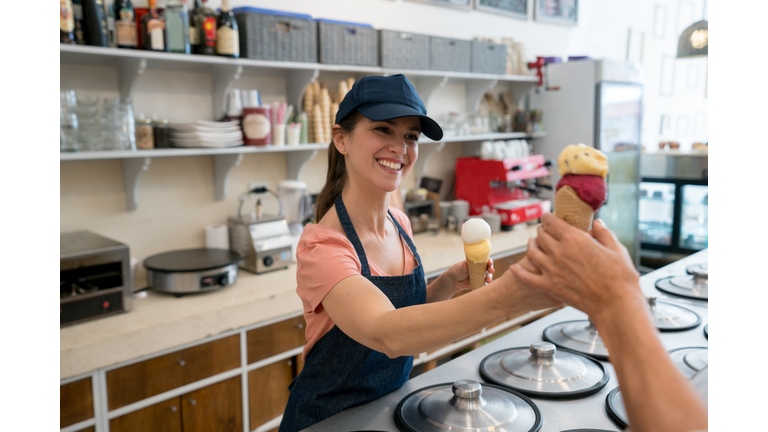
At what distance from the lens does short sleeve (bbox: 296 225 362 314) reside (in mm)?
1229

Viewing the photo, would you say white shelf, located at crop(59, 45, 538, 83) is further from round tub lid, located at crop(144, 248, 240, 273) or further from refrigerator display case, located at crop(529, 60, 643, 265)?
refrigerator display case, located at crop(529, 60, 643, 265)

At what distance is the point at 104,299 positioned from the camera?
2203mm

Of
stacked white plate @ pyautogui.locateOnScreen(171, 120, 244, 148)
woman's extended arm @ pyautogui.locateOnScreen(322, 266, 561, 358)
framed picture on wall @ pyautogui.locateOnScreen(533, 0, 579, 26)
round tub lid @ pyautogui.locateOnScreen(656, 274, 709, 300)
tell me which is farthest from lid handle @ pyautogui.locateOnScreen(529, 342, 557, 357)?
framed picture on wall @ pyautogui.locateOnScreen(533, 0, 579, 26)

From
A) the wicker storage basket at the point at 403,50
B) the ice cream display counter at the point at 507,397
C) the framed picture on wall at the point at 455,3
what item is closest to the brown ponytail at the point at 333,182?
the ice cream display counter at the point at 507,397

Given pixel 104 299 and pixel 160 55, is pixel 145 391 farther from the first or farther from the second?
pixel 160 55

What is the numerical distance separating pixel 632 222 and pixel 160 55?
4357 millimetres

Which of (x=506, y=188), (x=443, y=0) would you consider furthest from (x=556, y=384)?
(x=443, y=0)

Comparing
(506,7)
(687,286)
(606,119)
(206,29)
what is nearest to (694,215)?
(606,119)

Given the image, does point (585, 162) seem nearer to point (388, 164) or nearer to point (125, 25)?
point (388, 164)

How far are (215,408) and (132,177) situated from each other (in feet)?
3.98

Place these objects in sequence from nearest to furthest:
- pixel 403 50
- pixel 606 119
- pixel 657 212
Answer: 1. pixel 403 50
2. pixel 606 119
3. pixel 657 212

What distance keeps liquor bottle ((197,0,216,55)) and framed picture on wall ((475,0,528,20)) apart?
2.62m

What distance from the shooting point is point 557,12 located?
17.5ft

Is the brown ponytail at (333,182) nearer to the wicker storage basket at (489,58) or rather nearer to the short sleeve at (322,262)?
the short sleeve at (322,262)
